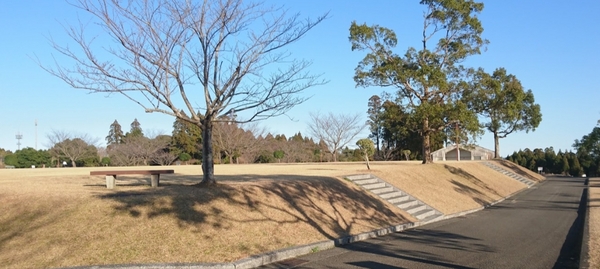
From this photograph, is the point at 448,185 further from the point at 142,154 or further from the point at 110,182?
the point at 142,154

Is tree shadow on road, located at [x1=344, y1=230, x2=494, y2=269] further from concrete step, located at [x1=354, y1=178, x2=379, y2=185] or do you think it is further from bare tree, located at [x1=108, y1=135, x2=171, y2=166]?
bare tree, located at [x1=108, y1=135, x2=171, y2=166]

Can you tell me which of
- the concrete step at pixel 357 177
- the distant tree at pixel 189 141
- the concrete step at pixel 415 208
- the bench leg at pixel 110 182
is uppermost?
the distant tree at pixel 189 141

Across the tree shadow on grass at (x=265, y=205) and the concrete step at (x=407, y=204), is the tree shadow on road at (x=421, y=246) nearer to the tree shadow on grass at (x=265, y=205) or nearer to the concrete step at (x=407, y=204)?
the tree shadow on grass at (x=265, y=205)

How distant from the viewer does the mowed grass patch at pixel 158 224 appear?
7.85 meters

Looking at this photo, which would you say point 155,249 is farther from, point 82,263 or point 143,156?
point 143,156

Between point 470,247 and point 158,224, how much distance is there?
20.6 feet

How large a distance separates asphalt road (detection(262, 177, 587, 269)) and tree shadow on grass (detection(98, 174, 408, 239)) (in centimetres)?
119

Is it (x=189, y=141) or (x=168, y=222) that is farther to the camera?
(x=189, y=141)

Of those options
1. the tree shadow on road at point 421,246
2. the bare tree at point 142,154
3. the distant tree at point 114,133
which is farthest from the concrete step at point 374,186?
the distant tree at point 114,133

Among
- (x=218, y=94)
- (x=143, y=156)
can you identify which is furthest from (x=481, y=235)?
(x=143, y=156)

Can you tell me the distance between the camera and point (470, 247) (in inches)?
393

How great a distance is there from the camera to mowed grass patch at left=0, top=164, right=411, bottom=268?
25.7 ft

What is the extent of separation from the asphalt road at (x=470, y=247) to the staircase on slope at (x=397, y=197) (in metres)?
0.82

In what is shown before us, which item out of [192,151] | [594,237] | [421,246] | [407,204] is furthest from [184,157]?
[594,237]
